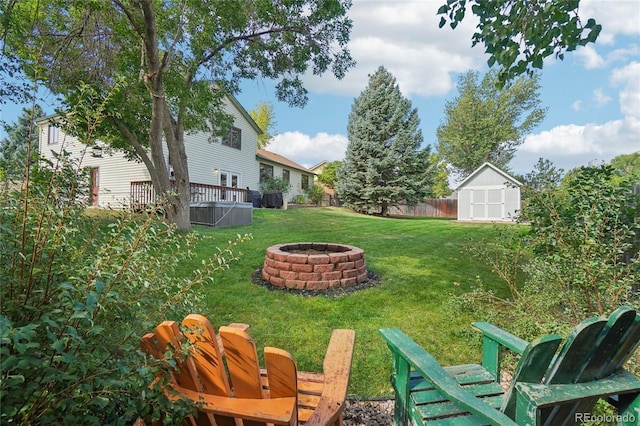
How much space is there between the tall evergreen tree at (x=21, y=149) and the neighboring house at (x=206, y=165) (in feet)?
37.5

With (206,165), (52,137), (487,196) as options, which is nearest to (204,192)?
(206,165)

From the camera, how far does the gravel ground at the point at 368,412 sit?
2230 millimetres

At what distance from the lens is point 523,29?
11.1ft

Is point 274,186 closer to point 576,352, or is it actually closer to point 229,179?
point 229,179

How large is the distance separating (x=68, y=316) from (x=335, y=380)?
1096 millimetres

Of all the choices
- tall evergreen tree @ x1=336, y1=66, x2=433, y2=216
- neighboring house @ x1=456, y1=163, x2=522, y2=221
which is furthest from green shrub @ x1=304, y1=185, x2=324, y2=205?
neighboring house @ x1=456, y1=163, x2=522, y2=221

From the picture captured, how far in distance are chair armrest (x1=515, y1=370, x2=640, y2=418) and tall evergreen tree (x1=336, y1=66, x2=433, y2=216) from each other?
1873 centimetres

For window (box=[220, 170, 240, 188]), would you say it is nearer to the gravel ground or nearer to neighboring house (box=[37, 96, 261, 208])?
neighboring house (box=[37, 96, 261, 208])

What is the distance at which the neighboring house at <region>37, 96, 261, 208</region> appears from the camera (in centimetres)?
1452

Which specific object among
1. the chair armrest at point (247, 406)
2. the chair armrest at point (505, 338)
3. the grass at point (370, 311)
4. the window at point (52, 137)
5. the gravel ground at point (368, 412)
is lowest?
the gravel ground at point (368, 412)

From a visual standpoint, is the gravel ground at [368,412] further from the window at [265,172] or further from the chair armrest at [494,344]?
the window at [265,172]

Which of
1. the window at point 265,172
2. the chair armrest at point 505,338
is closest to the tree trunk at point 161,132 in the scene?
the chair armrest at point 505,338

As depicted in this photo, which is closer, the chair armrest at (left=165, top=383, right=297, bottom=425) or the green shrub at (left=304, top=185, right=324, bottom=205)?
the chair armrest at (left=165, top=383, right=297, bottom=425)

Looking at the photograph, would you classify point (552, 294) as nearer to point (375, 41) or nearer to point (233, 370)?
point (233, 370)
